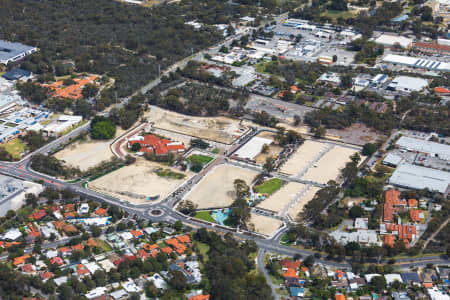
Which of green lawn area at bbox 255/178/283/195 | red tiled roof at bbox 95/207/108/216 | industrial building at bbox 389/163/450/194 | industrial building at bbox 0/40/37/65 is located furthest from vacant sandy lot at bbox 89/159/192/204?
industrial building at bbox 0/40/37/65

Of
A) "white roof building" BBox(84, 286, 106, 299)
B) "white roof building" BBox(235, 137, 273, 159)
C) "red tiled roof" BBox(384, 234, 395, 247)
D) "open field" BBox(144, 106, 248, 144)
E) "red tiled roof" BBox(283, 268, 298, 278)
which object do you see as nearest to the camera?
"white roof building" BBox(84, 286, 106, 299)

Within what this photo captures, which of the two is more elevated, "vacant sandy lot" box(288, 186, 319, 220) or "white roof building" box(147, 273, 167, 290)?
"white roof building" box(147, 273, 167, 290)

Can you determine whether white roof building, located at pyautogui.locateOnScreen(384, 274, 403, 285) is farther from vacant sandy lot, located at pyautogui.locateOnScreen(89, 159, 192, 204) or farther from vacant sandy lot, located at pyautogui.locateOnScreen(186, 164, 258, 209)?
vacant sandy lot, located at pyautogui.locateOnScreen(89, 159, 192, 204)

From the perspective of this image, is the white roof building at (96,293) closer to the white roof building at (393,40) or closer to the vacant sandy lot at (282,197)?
the vacant sandy lot at (282,197)

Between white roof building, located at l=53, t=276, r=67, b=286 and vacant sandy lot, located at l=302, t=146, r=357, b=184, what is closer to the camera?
white roof building, located at l=53, t=276, r=67, b=286

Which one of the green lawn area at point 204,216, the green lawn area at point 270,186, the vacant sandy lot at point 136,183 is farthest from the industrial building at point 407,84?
the green lawn area at point 204,216

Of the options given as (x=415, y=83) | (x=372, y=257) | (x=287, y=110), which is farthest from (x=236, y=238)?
(x=415, y=83)

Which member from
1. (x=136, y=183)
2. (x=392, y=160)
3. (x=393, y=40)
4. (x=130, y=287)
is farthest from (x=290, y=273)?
(x=393, y=40)

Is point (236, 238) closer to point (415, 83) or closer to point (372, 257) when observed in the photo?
point (372, 257)

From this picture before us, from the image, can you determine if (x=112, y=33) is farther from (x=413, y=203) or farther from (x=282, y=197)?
(x=413, y=203)
